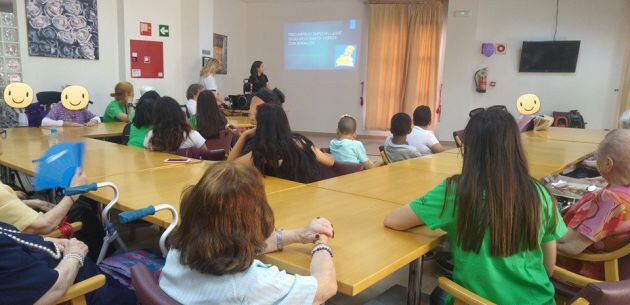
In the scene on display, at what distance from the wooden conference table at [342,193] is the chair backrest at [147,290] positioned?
0.41 m

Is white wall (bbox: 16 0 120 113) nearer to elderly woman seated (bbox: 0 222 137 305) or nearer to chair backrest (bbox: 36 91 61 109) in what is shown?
chair backrest (bbox: 36 91 61 109)

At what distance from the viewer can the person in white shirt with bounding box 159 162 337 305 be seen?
3.54 ft

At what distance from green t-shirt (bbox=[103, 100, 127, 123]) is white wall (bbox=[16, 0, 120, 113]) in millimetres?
1142

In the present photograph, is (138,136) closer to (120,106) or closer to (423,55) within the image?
(120,106)

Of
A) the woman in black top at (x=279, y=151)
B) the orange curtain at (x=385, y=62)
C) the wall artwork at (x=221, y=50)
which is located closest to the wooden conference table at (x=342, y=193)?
the woman in black top at (x=279, y=151)

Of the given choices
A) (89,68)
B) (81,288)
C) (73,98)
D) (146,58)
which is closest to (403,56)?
(146,58)

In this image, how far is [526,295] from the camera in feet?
4.87

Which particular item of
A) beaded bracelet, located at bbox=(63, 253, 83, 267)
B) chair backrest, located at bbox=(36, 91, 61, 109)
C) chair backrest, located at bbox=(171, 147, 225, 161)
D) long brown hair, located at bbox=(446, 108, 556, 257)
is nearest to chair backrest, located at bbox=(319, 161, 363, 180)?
chair backrest, located at bbox=(171, 147, 225, 161)

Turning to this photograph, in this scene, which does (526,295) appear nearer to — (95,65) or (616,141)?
(616,141)

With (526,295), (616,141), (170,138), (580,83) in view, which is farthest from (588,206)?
(580,83)

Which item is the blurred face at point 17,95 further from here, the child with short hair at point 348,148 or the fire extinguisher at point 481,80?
the fire extinguisher at point 481,80

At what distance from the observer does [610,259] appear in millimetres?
1679

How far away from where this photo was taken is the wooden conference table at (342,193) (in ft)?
4.66

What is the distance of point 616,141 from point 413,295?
3.30ft
